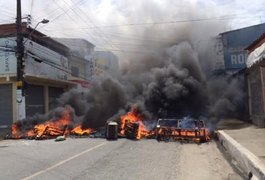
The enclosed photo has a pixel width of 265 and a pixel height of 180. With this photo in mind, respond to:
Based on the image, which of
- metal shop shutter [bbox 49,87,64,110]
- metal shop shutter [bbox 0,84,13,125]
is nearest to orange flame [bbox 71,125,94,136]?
metal shop shutter [bbox 0,84,13,125]

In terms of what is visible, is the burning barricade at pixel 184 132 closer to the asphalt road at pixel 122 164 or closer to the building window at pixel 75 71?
the asphalt road at pixel 122 164

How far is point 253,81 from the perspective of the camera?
21.9 metres

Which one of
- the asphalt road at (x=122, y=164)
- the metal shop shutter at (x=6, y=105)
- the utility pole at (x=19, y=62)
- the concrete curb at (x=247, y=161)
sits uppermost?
the utility pole at (x=19, y=62)

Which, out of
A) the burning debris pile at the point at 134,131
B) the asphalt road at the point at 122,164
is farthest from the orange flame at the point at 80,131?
the asphalt road at the point at 122,164

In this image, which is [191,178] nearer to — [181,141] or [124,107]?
[181,141]

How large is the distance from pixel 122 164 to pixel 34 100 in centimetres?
2302

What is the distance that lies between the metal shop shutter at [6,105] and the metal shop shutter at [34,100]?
156cm

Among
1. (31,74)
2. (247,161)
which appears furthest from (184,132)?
(31,74)

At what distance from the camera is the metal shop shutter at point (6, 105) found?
94.9ft

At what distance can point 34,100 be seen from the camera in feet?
104

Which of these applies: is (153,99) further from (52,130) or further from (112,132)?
(52,130)

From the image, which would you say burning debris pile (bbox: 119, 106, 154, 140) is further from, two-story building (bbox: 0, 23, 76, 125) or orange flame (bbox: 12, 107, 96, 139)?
two-story building (bbox: 0, 23, 76, 125)

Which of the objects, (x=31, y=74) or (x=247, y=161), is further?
(x=31, y=74)

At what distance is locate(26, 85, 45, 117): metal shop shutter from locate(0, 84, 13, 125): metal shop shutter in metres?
1.56
